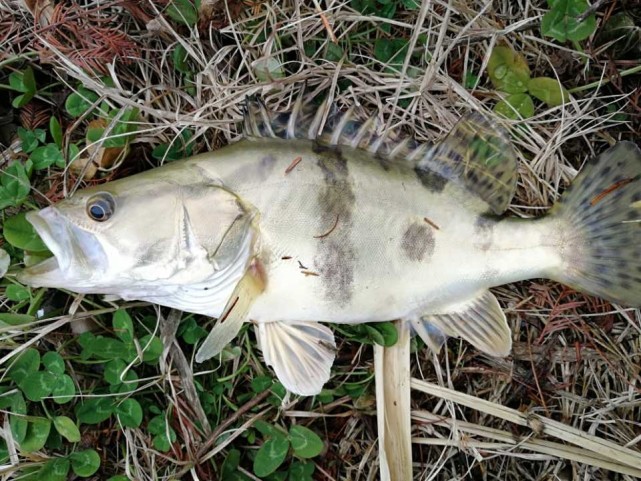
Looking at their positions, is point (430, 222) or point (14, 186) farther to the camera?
point (14, 186)

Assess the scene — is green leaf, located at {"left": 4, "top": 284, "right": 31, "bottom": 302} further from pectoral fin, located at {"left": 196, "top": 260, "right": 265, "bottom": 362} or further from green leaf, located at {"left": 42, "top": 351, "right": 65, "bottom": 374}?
pectoral fin, located at {"left": 196, "top": 260, "right": 265, "bottom": 362}

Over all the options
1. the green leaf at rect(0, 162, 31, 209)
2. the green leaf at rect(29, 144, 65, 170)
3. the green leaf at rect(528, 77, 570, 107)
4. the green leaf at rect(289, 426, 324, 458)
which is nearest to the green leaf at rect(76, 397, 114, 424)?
the green leaf at rect(289, 426, 324, 458)

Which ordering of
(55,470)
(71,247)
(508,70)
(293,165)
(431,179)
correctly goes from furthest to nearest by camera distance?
(508,70) → (55,470) → (431,179) → (293,165) → (71,247)

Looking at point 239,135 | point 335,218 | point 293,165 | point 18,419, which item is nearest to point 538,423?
point 335,218

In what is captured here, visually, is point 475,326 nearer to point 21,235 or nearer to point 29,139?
point 21,235

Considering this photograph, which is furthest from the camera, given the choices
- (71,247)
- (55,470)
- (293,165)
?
(55,470)

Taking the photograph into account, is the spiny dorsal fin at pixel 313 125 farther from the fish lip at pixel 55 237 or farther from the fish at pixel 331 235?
the fish lip at pixel 55 237

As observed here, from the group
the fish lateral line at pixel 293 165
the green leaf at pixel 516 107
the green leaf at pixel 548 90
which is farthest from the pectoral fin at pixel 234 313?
the green leaf at pixel 548 90
